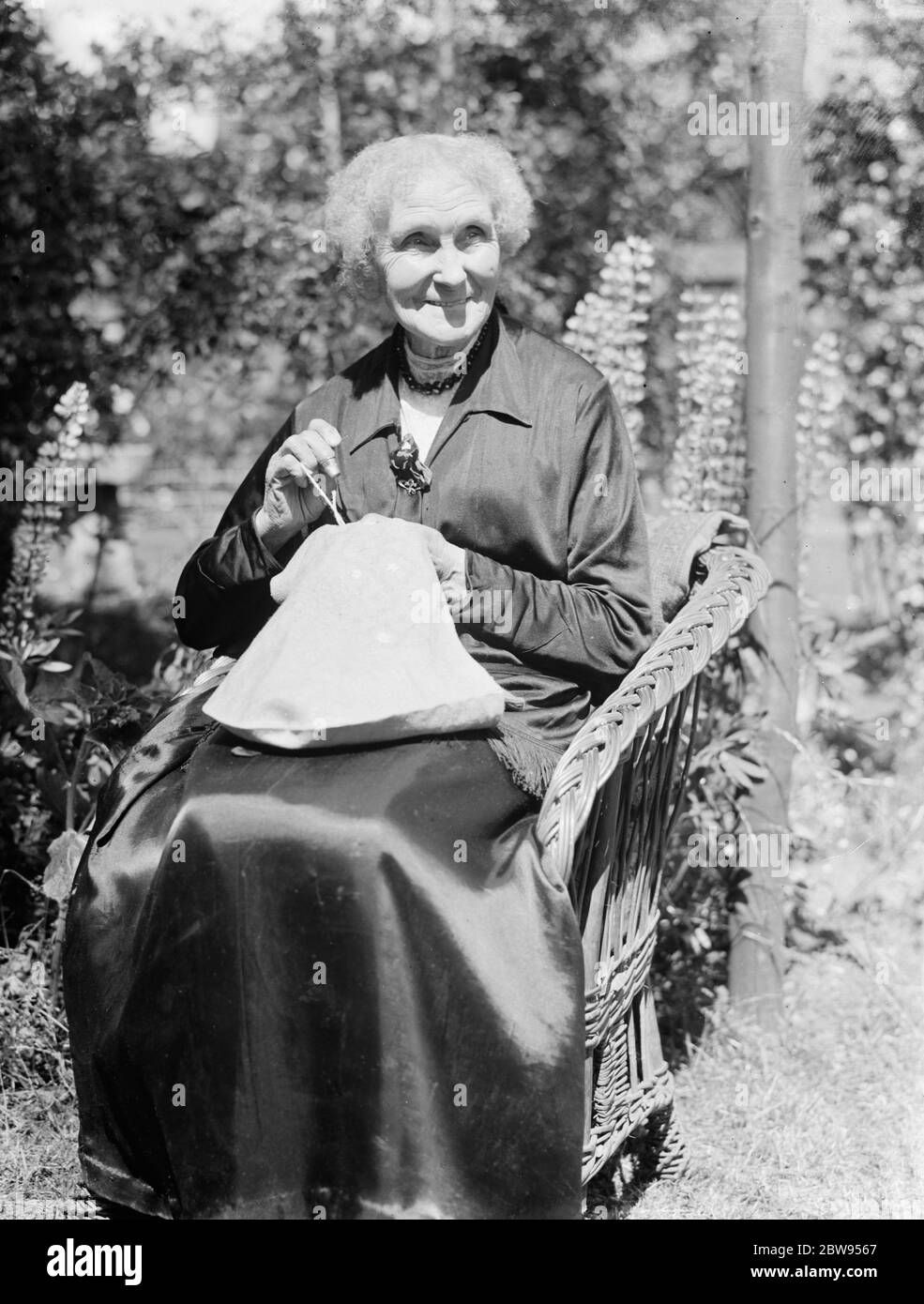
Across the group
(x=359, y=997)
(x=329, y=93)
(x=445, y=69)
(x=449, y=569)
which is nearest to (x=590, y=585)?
(x=449, y=569)

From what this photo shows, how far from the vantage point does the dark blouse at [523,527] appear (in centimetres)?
273

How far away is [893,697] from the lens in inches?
197

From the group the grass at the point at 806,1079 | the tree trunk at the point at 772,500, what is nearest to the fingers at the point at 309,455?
the tree trunk at the point at 772,500

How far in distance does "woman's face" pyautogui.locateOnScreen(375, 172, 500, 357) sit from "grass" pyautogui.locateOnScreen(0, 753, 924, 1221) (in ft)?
5.53

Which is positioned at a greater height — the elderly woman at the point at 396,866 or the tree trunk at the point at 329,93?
the tree trunk at the point at 329,93

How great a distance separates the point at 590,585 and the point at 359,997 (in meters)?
0.94

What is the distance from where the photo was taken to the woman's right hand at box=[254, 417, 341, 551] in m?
2.71

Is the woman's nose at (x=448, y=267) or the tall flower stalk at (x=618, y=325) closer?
the woman's nose at (x=448, y=267)

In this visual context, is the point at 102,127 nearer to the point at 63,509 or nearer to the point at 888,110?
the point at 63,509

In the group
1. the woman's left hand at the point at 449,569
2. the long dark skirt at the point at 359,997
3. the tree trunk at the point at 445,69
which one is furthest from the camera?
the tree trunk at the point at 445,69

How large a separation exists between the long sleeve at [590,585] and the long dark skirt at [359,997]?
1.35 feet

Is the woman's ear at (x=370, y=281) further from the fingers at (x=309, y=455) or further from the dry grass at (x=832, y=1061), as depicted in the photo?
the dry grass at (x=832, y=1061)
